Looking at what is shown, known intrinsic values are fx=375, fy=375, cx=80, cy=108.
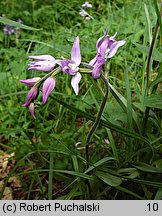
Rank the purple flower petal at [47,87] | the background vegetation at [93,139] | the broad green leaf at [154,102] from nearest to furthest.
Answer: the purple flower petal at [47,87] → the broad green leaf at [154,102] → the background vegetation at [93,139]

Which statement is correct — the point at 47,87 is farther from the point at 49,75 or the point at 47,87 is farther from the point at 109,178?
the point at 109,178

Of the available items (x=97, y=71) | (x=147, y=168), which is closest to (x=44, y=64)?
(x=97, y=71)

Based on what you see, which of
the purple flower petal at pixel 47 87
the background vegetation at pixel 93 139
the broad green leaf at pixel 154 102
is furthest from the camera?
the background vegetation at pixel 93 139

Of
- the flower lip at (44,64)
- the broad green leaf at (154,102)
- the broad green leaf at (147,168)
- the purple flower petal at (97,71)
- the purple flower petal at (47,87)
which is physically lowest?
the broad green leaf at (147,168)

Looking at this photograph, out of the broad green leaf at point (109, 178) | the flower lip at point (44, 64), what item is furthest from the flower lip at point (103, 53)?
the broad green leaf at point (109, 178)

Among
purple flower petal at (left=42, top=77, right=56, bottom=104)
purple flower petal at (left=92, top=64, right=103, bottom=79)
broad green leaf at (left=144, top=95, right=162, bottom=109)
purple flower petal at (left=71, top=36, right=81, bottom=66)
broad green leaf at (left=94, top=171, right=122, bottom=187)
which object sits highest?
purple flower petal at (left=71, top=36, right=81, bottom=66)

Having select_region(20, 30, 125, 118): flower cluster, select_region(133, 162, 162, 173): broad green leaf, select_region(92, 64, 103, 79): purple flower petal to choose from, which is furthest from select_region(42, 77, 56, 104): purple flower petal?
select_region(133, 162, 162, 173): broad green leaf

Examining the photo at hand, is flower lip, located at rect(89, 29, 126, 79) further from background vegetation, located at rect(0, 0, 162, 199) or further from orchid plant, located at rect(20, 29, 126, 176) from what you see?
background vegetation, located at rect(0, 0, 162, 199)

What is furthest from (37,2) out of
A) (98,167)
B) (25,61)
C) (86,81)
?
(98,167)

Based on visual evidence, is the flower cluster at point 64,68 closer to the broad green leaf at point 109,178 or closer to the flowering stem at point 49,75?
the flowering stem at point 49,75
